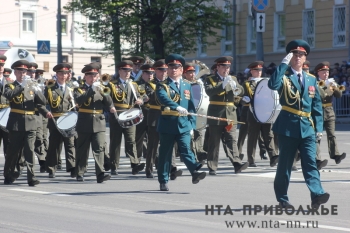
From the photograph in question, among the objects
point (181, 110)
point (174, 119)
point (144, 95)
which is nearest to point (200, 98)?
point (144, 95)

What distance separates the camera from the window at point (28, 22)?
65969 mm

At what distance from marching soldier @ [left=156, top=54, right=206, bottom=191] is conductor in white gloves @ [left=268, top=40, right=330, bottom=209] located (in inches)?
87.4

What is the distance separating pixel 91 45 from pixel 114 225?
59459 millimetres

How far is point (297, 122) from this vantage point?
1083 centimetres

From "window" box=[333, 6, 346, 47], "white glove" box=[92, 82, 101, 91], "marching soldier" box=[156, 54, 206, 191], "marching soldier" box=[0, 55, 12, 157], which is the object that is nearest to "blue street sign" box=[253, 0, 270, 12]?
"window" box=[333, 6, 346, 47]

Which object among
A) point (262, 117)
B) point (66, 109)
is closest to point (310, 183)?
point (262, 117)

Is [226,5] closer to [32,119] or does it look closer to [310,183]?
[32,119]

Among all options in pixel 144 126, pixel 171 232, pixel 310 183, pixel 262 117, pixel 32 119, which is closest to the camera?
pixel 171 232

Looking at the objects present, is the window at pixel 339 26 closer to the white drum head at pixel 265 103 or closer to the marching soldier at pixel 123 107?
the white drum head at pixel 265 103

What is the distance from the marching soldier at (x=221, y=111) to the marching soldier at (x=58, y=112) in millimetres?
2367

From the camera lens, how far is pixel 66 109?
16.0 meters

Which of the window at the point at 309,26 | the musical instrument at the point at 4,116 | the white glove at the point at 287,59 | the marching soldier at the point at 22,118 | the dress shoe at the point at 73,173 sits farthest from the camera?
the window at the point at 309,26

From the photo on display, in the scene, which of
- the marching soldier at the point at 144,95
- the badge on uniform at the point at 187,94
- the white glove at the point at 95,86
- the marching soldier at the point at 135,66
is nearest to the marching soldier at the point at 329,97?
the marching soldier at the point at 144,95

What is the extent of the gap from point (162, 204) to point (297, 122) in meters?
2.15
